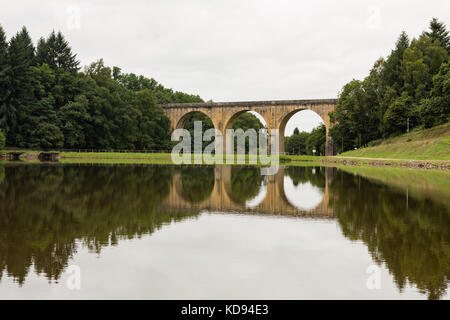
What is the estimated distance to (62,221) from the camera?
Answer: 9383 mm

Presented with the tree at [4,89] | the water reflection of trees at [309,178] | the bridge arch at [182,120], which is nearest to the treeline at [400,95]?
the water reflection of trees at [309,178]

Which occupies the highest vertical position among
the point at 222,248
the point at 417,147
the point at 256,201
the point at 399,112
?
the point at 399,112

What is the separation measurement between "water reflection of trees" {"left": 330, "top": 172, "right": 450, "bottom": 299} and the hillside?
A: 2637 centimetres

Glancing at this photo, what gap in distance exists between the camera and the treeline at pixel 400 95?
46406 mm

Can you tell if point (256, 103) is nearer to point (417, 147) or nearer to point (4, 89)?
point (417, 147)

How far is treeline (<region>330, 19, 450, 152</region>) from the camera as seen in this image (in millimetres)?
46406

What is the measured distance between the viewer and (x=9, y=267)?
5.89m

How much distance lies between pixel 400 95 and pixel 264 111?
20031 millimetres

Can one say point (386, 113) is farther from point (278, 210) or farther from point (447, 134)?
point (278, 210)

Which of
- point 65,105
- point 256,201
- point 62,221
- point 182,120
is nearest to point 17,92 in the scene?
point 65,105

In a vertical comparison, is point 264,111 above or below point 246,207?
above

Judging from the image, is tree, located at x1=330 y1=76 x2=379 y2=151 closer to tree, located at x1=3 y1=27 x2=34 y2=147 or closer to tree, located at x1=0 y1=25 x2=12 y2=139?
tree, located at x1=3 y1=27 x2=34 y2=147
